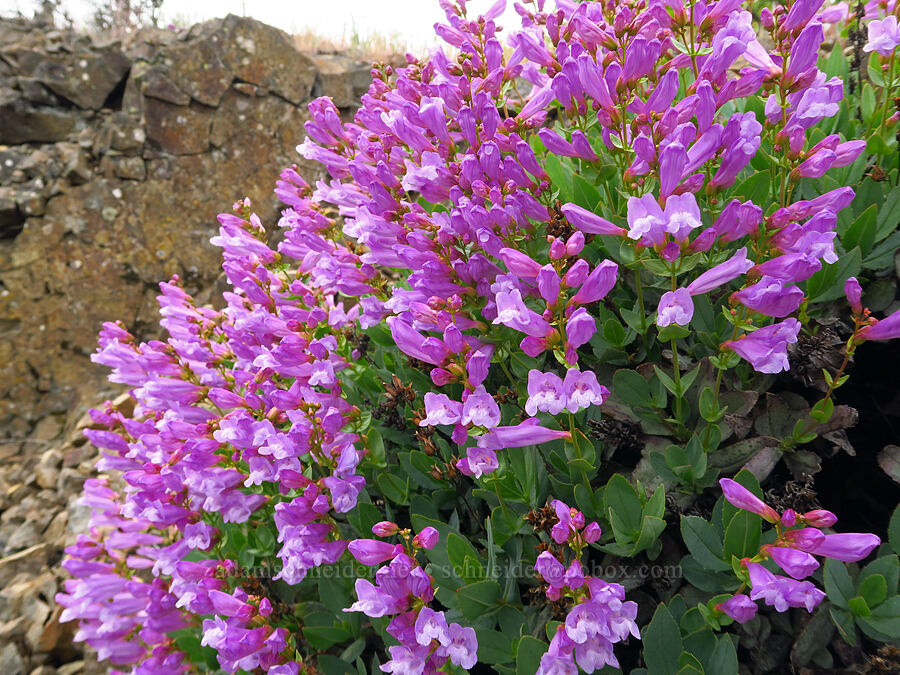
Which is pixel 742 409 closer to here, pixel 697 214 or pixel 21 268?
pixel 697 214

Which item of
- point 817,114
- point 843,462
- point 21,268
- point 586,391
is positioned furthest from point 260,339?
point 21,268

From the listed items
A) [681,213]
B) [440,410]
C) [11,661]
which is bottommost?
[11,661]

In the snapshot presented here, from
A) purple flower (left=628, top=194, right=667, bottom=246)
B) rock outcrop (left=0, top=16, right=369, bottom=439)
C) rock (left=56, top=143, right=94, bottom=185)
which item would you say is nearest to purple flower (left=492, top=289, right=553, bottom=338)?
purple flower (left=628, top=194, right=667, bottom=246)

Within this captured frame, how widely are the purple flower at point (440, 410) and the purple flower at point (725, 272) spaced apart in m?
0.76

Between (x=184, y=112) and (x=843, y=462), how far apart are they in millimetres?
5694

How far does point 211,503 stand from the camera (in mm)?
2326

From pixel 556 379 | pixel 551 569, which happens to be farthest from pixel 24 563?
pixel 556 379

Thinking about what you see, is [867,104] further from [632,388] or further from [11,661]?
[11,661]

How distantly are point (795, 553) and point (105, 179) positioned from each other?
19.2ft

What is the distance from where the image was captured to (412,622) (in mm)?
1658

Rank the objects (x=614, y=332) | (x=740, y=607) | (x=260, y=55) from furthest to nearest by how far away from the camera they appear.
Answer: (x=260, y=55)
(x=614, y=332)
(x=740, y=607)

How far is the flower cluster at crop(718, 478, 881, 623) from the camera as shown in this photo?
4.66 feet

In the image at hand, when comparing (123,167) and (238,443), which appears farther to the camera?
(123,167)

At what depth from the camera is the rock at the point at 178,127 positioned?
5418 mm
